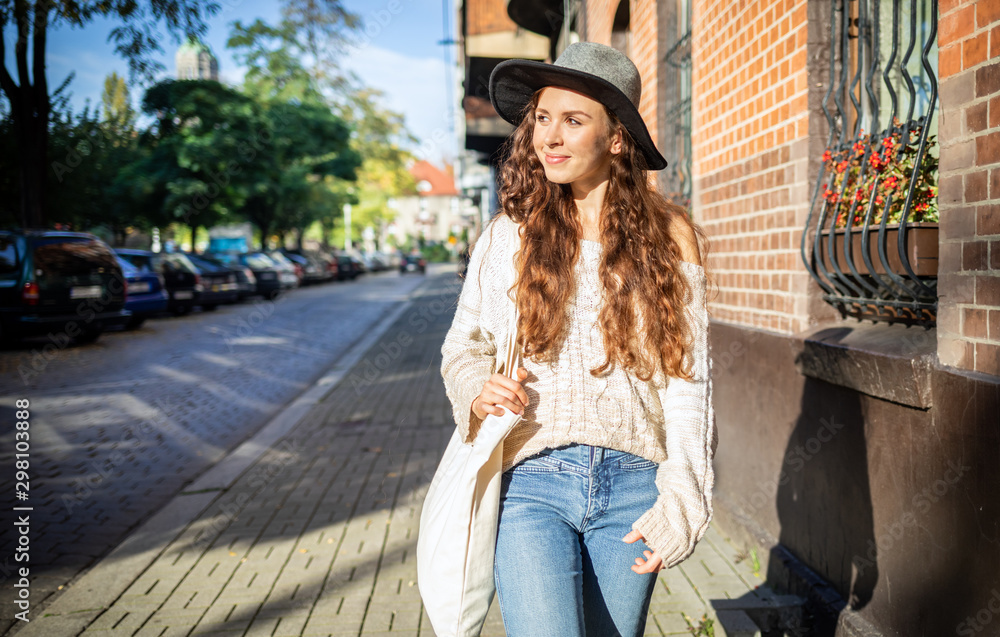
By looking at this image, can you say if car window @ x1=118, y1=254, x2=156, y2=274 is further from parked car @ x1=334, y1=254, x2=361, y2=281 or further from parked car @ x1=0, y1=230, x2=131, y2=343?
parked car @ x1=334, y1=254, x2=361, y2=281

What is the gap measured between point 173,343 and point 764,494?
38.8 ft

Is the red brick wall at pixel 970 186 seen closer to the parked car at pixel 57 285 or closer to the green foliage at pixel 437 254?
the parked car at pixel 57 285

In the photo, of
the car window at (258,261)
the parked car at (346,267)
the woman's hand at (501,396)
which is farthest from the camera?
the parked car at (346,267)

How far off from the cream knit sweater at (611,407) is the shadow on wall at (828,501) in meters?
1.35

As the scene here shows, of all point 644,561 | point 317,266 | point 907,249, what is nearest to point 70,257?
point 907,249

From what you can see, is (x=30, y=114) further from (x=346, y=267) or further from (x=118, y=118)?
(x=346, y=267)

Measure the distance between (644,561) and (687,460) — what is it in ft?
0.85

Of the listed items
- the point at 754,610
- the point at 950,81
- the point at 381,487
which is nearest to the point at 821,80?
the point at 950,81

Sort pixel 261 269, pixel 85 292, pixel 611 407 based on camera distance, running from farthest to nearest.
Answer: pixel 261 269 < pixel 85 292 < pixel 611 407

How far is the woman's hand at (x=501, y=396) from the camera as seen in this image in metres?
1.69

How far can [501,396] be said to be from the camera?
1.69m

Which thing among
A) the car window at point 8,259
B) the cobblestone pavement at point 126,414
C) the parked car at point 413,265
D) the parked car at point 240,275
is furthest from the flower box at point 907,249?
the parked car at point 413,265

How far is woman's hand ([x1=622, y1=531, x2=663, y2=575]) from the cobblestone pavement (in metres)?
3.01

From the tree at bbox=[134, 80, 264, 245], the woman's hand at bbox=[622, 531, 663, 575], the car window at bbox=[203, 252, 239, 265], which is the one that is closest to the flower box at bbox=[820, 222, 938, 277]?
the woman's hand at bbox=[622, 531, 663, 575]
